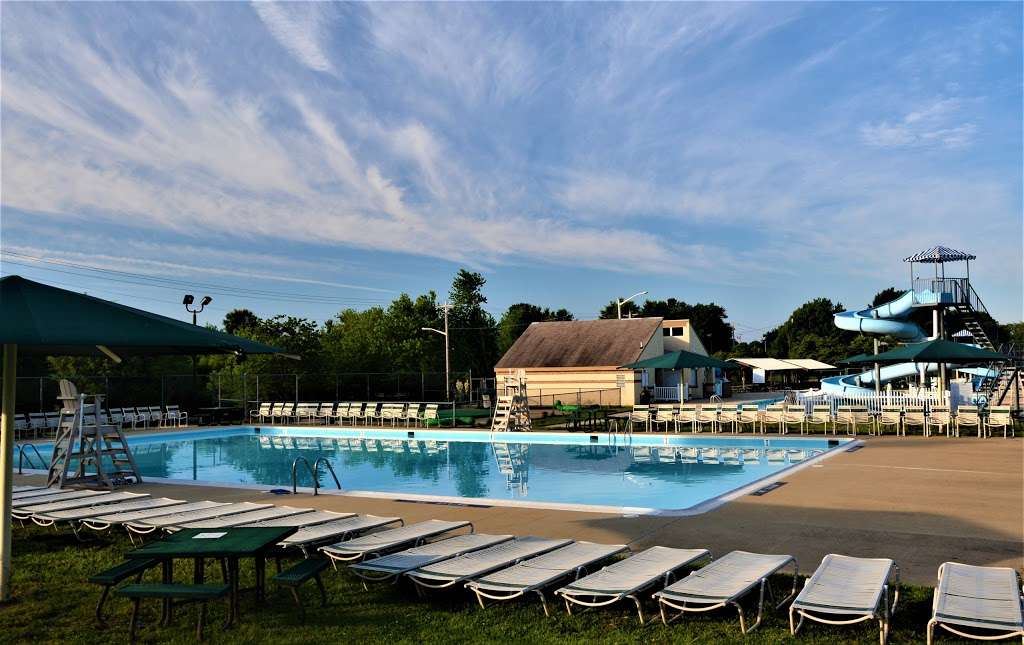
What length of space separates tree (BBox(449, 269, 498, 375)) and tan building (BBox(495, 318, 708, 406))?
45.9 ft

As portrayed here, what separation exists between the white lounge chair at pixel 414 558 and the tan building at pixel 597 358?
83.2ft

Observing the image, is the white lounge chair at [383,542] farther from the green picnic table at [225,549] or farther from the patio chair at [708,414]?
the patio chair at [708,414]

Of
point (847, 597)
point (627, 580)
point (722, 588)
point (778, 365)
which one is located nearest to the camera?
point (847, 597)

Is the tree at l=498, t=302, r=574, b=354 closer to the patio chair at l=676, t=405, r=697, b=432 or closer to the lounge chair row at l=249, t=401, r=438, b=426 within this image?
the lounge chair row at l=249, t=401, r=438, b=426

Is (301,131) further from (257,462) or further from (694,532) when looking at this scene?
(694,532)

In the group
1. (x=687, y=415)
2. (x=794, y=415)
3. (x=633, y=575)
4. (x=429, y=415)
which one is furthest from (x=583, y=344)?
(x=633, y=575)

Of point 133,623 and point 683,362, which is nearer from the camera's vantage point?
point 133,623

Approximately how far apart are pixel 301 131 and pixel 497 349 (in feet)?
116

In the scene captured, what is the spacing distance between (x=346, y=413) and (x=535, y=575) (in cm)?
2107

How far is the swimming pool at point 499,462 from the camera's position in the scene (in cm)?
1242

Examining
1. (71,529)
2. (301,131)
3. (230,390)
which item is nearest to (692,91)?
(301,131)

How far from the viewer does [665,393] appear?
33.6 meters

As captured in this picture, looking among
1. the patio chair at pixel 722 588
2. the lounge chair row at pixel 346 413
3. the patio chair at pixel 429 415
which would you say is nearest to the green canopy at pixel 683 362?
the patio chair at pixel 429 415

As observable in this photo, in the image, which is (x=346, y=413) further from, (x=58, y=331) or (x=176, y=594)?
(x=176, y=594)
